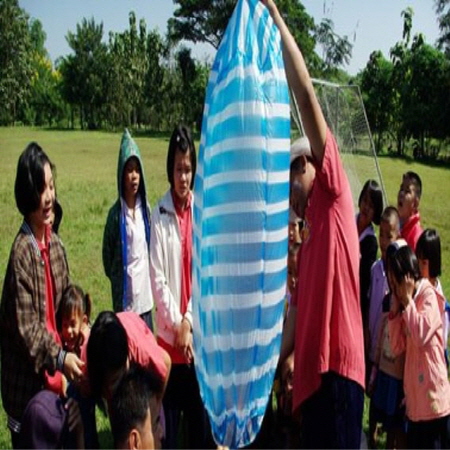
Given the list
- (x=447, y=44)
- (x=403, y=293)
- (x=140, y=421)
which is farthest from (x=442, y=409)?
(x=447, y=44)

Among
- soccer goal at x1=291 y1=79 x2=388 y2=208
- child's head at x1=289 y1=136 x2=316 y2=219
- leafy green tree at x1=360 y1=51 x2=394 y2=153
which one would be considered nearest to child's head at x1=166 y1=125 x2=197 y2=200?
child's head at x1=289 y1=136 x2=316 y2=219

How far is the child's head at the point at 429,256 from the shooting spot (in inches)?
130

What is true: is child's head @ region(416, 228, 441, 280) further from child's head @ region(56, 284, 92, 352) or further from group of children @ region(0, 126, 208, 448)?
child's head @ region(56, 284, 92, 352)

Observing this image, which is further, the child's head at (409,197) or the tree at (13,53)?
the tree at (13,53)

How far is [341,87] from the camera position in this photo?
17.5ft

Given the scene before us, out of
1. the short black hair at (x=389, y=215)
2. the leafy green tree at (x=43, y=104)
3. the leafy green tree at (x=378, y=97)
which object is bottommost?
the short black hair at (x=389, y=215)

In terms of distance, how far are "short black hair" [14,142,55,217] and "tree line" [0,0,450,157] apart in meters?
10.9

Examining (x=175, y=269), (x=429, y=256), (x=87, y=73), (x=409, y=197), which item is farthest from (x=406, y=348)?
(x=87, y=73)

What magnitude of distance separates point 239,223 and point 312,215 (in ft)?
1.23

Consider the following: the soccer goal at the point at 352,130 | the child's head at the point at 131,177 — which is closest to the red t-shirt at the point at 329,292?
the child's head at the point at 131,177

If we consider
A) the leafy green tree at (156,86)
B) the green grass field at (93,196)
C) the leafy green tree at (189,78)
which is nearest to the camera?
the green grass field at (93,196)

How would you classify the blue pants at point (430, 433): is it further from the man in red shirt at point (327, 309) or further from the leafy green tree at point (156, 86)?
the leafy green tree at point (156, 86)

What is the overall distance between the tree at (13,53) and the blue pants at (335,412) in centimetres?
3316

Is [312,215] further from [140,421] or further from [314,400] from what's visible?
[140,421]
